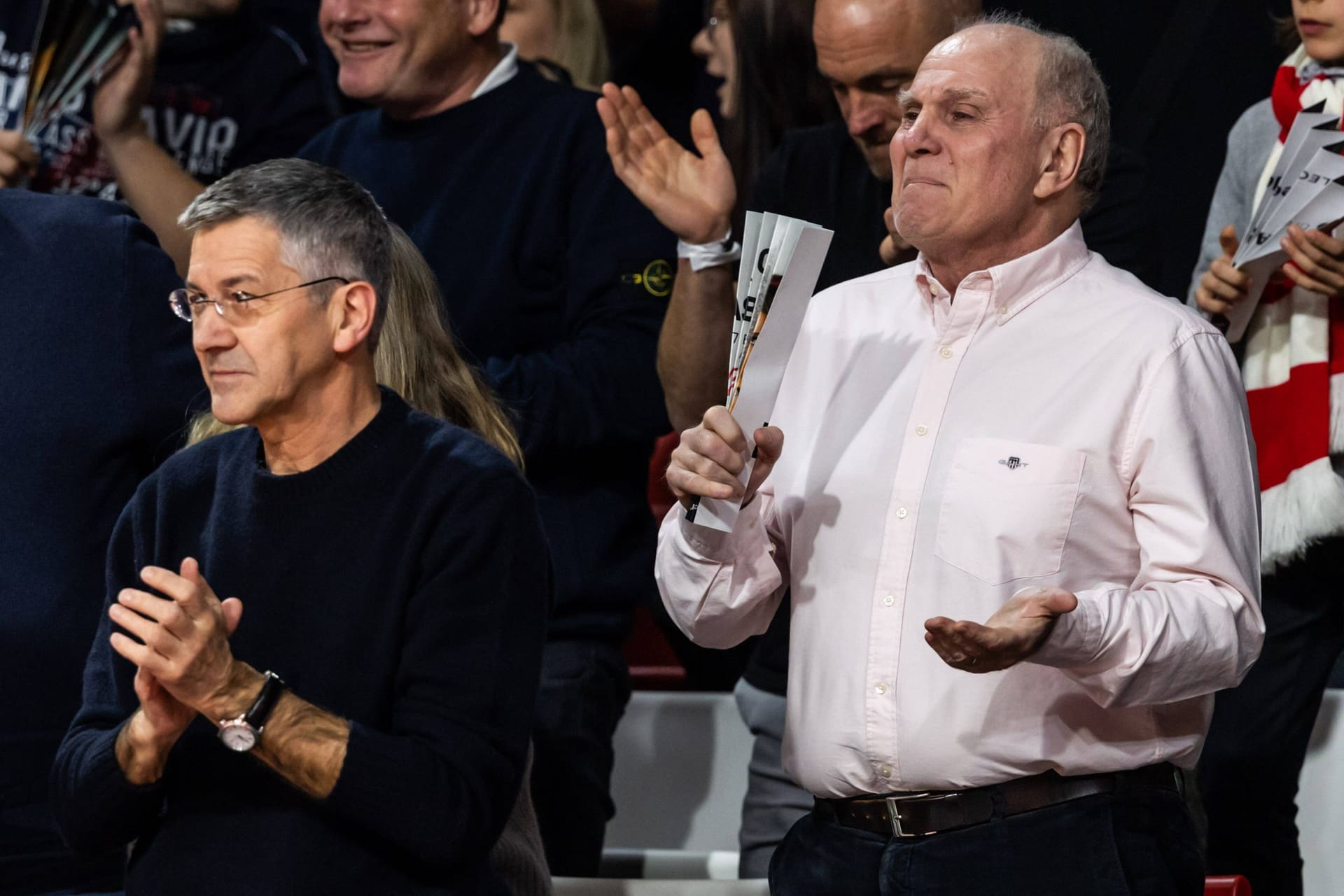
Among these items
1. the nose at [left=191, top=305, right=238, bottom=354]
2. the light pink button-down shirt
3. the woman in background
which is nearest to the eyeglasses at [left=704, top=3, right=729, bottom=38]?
the woman in background

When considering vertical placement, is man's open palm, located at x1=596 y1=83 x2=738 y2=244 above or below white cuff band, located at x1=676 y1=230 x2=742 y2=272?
above

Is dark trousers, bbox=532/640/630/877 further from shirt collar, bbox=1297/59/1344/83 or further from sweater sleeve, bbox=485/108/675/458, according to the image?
shirt collar, bbox=1297/59/1344/83

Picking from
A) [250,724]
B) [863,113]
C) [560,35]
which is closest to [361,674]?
[250,724]

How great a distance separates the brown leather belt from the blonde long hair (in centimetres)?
79

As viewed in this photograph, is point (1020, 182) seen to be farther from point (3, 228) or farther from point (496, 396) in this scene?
point (3, 228)

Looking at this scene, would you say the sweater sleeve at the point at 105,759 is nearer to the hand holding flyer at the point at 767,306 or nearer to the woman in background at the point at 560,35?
the hand holding flyer at the point at 767,306

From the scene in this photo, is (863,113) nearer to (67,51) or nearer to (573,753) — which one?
(573,753)

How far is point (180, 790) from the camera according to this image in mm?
2102

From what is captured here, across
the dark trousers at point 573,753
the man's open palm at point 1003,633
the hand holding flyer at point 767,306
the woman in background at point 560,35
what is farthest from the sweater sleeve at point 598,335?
the man's open palm at point 1003,633

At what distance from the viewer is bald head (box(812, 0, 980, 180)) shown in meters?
3.00

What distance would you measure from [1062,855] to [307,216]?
122 centimetres

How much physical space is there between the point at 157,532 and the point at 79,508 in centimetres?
37

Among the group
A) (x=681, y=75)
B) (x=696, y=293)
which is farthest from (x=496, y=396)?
(x=681, y=75)

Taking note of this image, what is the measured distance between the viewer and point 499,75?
3.47 metres
